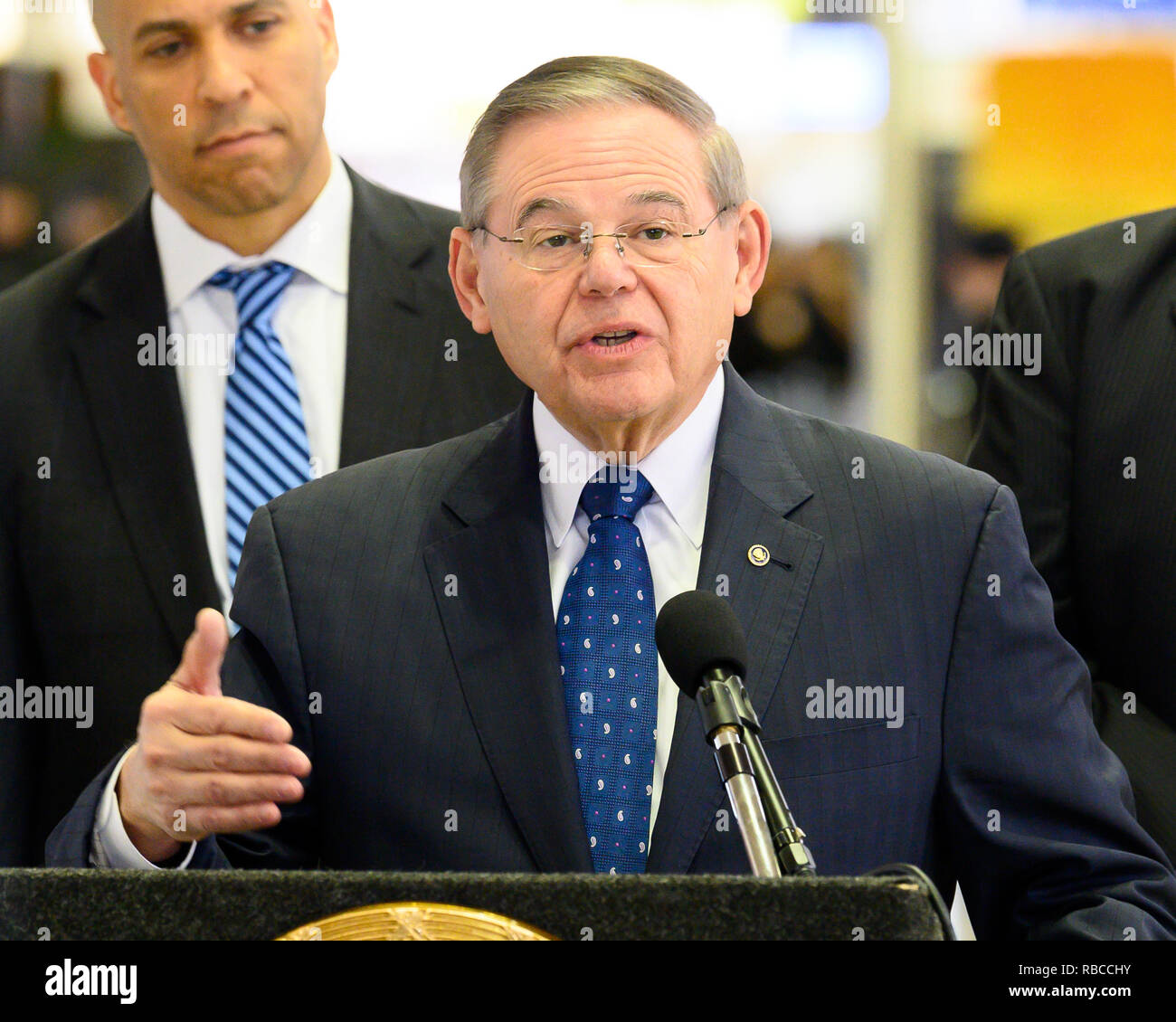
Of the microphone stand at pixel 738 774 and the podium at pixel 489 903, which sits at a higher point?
the microphone stand at pixel 738 774

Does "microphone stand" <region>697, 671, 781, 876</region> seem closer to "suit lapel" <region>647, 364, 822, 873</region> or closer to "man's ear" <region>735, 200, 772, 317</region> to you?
"suit lapel" <region>647, 364, 822, 873</region>

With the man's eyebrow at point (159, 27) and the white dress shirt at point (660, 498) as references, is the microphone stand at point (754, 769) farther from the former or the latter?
the man's eyebrow at point (159, 27)

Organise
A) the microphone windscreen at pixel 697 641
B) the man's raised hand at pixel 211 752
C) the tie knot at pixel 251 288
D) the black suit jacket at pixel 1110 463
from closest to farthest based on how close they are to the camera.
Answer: the microphone windscreen at pixel 697 641 → the man's raised hand at pixel 211 752 → the black suit jacket at pixel 1110 463 → the tie knot at pixel 251 288

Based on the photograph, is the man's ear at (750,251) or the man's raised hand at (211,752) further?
the man's ear at (750,251)

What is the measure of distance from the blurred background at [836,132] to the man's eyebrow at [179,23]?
0.11m

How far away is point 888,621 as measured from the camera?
1.84m

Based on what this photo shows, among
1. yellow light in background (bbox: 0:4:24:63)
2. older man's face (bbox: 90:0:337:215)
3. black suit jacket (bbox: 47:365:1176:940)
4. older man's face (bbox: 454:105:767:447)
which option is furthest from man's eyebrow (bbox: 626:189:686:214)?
yellow light in background (bbox: 0:4:24:63)

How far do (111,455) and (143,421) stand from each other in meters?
0.07

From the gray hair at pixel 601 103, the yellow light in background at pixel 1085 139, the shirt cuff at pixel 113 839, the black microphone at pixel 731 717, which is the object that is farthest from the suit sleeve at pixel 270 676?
the yellow light in background at pixel 1085 139

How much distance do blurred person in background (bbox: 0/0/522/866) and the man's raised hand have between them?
914mm

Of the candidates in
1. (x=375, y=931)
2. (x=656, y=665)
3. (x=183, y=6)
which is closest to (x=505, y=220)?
(x=656, y=665)

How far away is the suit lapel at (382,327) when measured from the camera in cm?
240

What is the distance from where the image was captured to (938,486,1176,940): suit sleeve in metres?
1.67
